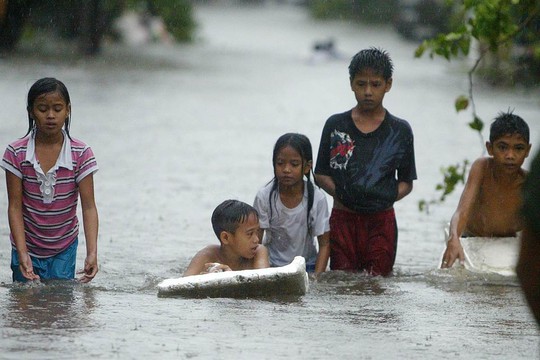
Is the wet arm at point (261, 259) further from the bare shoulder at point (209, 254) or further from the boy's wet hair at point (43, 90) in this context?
the boy's wet hair at point (43, 90)

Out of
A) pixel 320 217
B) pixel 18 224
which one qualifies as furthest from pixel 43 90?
pixel 320 217

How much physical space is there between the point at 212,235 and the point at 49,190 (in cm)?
327

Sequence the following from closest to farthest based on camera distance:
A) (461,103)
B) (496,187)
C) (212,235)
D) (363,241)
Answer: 1. (363,241)
2. (496,187)
3. (461,103)
4. (212,235)

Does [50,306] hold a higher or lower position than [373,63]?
lower

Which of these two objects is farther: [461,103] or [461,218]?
[461,103]

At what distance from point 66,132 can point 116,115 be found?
10862 mm

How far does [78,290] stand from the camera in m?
6.17

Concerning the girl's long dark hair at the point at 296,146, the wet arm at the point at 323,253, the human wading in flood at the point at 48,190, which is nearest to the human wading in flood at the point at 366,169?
the wet arm at the point at 323,253

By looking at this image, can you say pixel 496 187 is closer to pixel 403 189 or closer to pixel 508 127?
pixel 508 127

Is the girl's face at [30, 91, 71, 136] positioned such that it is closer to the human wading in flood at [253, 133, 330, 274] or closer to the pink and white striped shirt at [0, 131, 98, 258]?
the pink and white striped shirt at [0, 131, 98, 258]

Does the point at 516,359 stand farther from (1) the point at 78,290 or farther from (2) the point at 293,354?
(1) the point at 78,290

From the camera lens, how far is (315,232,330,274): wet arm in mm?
7047

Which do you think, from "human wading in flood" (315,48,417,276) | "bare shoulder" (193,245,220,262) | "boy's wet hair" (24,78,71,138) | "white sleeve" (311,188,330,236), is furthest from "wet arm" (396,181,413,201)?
"boy's wet hair" (24,78,71,138)

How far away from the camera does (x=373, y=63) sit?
704 cm
